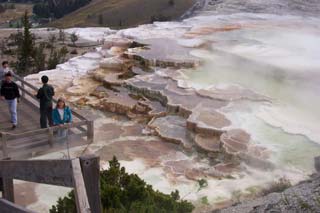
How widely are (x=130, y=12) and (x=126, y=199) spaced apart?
38529 millimetres

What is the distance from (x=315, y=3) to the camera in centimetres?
1895

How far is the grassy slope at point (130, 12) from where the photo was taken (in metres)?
39.9

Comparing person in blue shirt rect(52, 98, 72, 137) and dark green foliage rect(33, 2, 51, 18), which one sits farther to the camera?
dark green foliage rect(33, 2, 51, 18)

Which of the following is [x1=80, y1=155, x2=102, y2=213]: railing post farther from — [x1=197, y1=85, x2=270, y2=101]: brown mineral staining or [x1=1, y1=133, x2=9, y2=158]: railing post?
[x1=197, y1=85, x2=270, y2=101]: brown mineral staining

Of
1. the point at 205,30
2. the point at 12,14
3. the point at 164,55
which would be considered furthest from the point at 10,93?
the point at 12,14

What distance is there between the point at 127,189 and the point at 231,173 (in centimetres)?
246

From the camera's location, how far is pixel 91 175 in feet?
7.52

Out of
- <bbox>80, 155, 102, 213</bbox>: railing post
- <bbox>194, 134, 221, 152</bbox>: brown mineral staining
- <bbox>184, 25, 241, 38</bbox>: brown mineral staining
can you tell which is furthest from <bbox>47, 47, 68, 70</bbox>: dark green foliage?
<bbox>80, 155, 102, 213</bbox>: railing post

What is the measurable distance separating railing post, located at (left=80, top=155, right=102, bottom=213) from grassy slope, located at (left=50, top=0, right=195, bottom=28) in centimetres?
3626

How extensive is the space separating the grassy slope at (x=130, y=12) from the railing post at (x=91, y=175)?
1428 inches

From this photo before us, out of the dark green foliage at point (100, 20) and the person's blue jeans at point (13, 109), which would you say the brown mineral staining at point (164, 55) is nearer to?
the person's blue jeans at point (13, 109)

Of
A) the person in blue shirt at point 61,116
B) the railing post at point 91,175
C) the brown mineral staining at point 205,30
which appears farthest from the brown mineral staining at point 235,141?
the brown mineral staining at point 205,30

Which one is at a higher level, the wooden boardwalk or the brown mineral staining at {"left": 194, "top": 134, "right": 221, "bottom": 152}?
the wooden boardwalk

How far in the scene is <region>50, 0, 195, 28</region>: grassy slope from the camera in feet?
131
